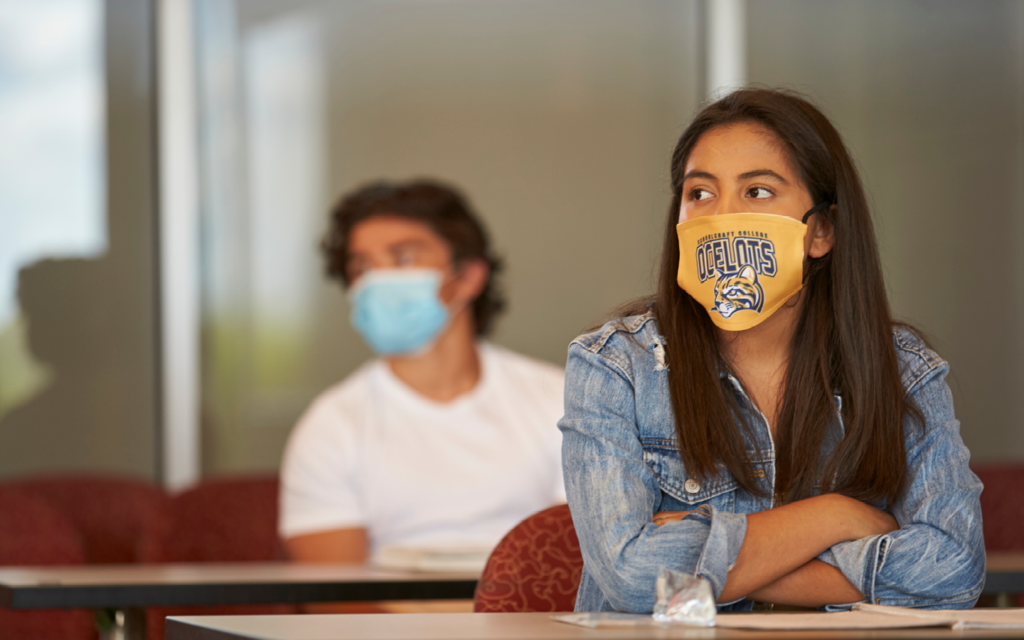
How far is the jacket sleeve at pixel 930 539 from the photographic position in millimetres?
1621

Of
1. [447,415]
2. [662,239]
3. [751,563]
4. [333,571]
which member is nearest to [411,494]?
[447,415]

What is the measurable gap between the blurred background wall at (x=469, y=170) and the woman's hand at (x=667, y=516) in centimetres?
342

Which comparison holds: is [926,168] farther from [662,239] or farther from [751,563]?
[751,563]

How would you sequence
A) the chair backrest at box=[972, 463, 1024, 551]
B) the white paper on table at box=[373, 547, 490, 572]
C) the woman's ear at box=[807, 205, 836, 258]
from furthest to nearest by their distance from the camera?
1. the chair backrest at box=[972, 463, 1024, 551]
2. the white paper on table at box=[373, 547, 490, 572]
3. the woman's ear at box=[807, 205, 836, 258]

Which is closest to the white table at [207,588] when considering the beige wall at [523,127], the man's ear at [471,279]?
the man's ear at [471,279]

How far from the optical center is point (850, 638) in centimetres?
115

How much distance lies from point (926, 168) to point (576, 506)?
13.6ft

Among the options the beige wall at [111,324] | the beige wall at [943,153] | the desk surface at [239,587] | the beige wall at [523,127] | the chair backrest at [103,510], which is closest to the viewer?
the desk surface at [239,587]

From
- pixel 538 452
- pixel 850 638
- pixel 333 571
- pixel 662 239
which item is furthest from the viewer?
pixel 538 452

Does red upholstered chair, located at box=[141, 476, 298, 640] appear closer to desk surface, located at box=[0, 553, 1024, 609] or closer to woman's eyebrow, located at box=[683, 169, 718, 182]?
desk surface, located at box=[0, 553, 1024, 609]

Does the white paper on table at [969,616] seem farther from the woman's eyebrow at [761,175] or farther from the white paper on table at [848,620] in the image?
the woman's eyebrow at [761,175]

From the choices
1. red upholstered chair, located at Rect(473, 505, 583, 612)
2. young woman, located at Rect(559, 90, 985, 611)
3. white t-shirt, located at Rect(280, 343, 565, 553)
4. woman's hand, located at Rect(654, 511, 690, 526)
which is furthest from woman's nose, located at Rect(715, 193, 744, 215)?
white t-shirt, located at Rect(280, 343, 565, 553)

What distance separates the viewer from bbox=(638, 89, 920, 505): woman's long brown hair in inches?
69.8

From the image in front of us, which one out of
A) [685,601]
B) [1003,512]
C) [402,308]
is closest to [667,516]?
[685,601]
